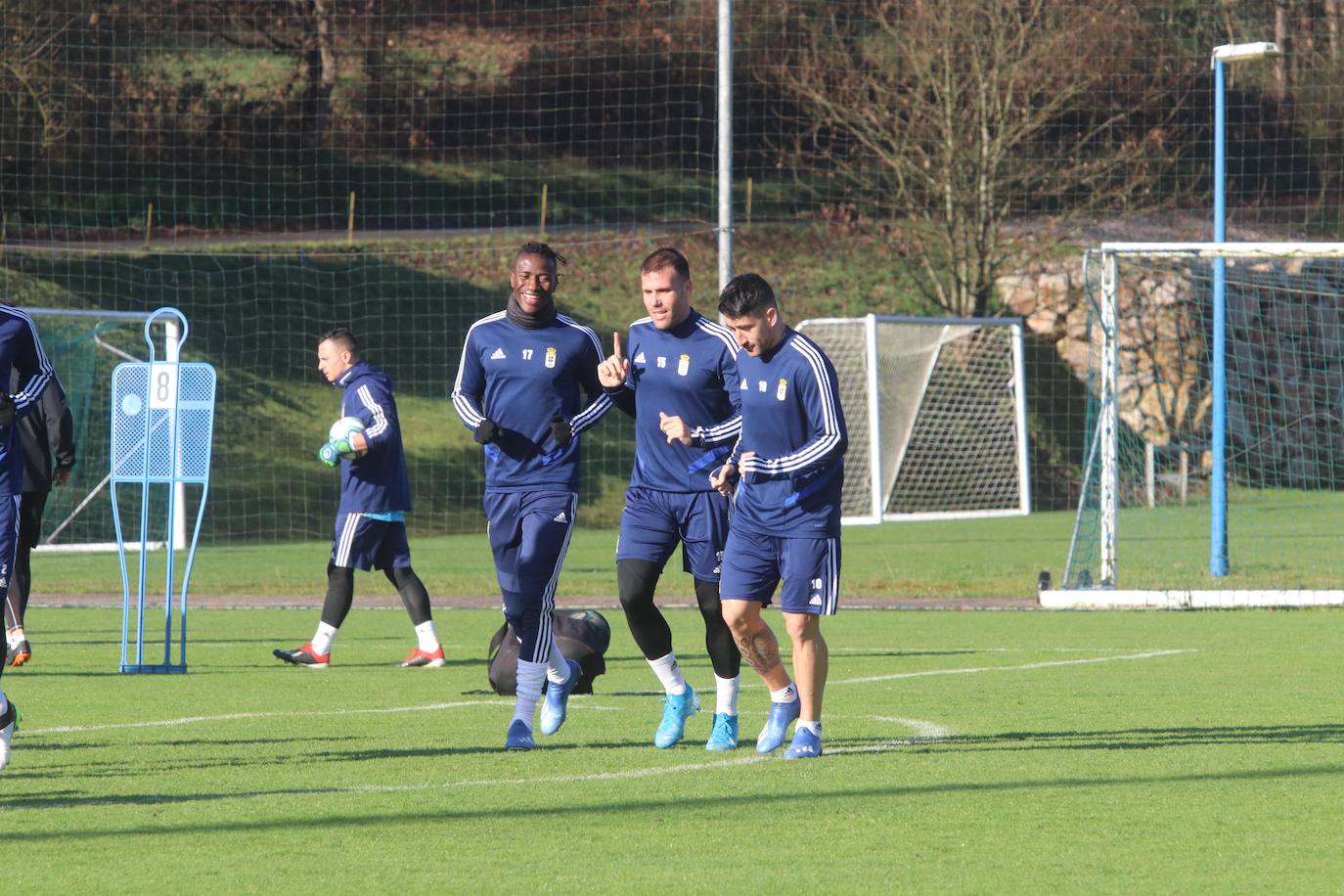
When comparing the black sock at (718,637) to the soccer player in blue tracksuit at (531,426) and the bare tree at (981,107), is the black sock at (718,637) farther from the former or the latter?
the bare tree at (981,107)

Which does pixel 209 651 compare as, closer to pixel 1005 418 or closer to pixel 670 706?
pixel 670 706

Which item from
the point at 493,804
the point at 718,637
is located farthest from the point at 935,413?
the point at 493,804

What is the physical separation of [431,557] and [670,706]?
51.2ft

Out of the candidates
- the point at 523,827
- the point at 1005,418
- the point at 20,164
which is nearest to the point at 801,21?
the point at 1005,418

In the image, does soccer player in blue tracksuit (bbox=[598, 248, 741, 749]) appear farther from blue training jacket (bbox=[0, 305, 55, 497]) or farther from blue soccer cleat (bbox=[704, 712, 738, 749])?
blue training jacket (bbox=[0, 305, 55, 497])

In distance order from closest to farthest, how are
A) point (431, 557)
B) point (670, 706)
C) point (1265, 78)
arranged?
point (670, 706), point (431, 557), point (1265, 78)

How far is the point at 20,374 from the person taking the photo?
794 cm

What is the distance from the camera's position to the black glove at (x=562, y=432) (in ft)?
26.7

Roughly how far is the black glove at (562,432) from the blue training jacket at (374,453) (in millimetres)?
3929

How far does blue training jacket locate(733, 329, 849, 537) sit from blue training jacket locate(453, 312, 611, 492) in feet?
3.07

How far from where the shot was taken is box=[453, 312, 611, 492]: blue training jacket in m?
8.30

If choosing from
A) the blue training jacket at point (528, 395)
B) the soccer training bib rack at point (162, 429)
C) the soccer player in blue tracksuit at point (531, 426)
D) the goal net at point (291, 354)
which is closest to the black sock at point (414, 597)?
the soccer training bib rack at point (162, 429)

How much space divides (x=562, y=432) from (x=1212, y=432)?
16.9 meters

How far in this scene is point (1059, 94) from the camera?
1309 inches
